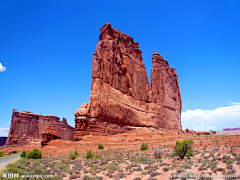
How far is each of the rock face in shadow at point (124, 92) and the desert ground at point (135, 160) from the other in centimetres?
281

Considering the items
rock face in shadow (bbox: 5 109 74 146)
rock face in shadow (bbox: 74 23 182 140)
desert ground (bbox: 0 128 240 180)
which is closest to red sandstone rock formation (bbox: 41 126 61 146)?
desert ground (bbox: 0 128 240 180)

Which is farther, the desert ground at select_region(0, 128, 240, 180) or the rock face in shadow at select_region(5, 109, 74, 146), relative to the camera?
the rock face in shadow at select_region(5, 109, 74, 146)

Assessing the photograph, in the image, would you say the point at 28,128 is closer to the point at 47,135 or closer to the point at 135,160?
the point at 47,135

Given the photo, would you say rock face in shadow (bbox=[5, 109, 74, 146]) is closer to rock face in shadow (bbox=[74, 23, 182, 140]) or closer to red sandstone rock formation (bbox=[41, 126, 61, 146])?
rock face in shadow (bbox=[74, 23, 182, 140])

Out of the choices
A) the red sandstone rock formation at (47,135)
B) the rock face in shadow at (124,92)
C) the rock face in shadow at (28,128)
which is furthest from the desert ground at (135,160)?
the rock face in shadow at (28,128)

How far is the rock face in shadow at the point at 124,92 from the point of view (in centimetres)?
3133

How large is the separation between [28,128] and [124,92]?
175 feet

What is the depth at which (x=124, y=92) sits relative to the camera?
40.2 metres

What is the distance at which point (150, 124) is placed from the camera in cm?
4362

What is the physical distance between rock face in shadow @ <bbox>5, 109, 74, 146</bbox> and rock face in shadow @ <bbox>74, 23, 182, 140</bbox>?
1844 inches

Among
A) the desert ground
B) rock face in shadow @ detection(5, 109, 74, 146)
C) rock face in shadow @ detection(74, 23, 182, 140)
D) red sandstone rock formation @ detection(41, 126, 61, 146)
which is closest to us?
the desert ground

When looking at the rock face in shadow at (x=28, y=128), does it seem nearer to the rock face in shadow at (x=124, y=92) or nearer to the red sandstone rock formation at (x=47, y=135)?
the rock face in shadow at (x=124, y=92)

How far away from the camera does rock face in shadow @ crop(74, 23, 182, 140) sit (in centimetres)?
3133

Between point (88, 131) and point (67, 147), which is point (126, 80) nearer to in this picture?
point (88, 131)
